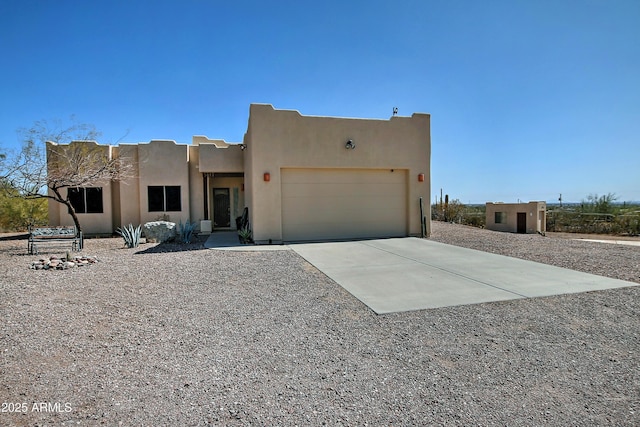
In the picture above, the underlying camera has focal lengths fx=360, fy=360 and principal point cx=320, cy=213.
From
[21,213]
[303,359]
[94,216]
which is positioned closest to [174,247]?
[94,216]

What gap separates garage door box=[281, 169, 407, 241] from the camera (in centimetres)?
1249

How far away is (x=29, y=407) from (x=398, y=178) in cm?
1227

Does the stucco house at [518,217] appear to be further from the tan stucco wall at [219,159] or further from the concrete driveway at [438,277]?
the tan stucco wall at [219,159]

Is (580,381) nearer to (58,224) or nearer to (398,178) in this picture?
(398,178)

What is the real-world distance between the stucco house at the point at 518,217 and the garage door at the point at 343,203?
9.05 m

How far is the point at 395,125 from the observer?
13.0 metres

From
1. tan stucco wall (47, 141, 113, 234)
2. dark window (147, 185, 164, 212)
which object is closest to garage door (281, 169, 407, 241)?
dark window (147, 185, 164, 212)

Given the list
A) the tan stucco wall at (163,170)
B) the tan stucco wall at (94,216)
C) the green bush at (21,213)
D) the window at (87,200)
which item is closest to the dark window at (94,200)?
the window at (87,200)

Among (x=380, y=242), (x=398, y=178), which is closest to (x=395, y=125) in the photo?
(x=398, y=178)

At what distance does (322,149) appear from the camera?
12336mm

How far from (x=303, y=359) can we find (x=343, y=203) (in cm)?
963

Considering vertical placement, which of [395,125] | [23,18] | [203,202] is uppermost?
[23,18]

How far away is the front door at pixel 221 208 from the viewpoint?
1745cm

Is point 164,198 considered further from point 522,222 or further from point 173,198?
point 522,222
